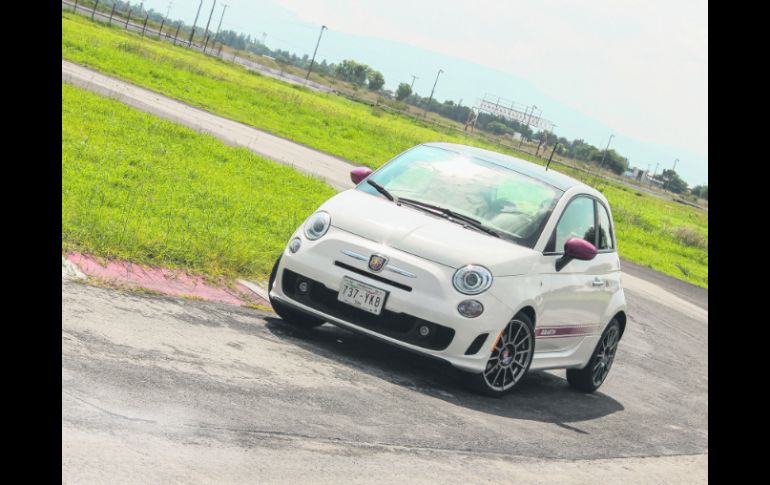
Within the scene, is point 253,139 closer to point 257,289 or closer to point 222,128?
point 222,128

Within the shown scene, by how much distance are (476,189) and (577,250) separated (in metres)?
1.01

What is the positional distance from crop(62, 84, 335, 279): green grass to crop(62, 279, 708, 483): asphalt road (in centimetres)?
152

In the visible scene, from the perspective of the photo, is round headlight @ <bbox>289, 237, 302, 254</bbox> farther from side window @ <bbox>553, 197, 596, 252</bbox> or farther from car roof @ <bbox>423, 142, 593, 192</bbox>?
side window @ <bbox>553, 197, 596, 252</bbox>

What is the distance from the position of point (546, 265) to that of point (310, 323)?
2.07 m

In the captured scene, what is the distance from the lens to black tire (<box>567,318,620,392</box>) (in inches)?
416

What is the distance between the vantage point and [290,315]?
9344mm

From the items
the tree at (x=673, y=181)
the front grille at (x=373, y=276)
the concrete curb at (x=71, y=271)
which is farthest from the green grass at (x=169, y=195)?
the tree at (x=673, y=181)

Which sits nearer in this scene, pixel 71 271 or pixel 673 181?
pixel 71 271

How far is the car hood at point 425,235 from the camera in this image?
8.49 meters

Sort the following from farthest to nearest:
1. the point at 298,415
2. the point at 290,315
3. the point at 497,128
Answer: the point at 497,128 → the point at 290,315 → the point at 298,415

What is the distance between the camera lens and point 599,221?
34.6 feet

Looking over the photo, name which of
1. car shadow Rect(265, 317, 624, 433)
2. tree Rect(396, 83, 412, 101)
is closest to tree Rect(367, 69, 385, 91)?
tree Rect(396, 83, 412, 101)

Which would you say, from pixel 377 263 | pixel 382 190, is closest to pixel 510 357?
pixel 377 263
